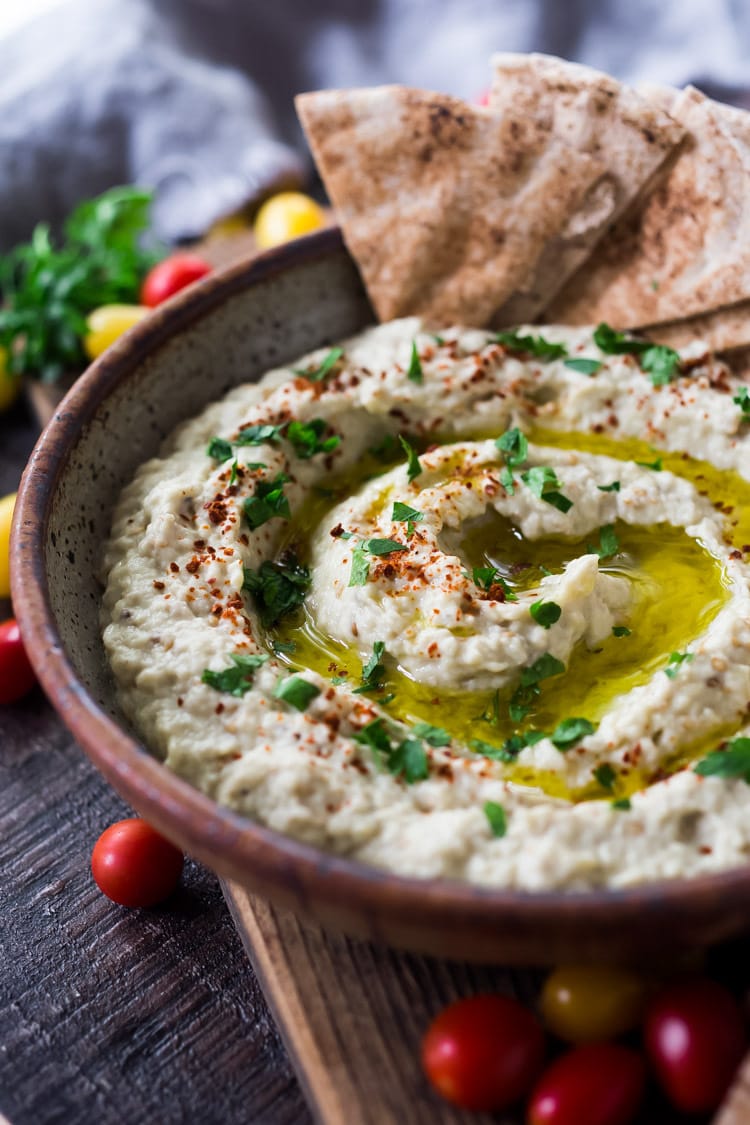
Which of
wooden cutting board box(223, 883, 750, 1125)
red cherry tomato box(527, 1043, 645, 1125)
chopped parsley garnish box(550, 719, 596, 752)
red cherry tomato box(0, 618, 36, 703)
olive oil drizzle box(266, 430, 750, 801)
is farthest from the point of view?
red cherry tomato box(0, 618, 36, 703)

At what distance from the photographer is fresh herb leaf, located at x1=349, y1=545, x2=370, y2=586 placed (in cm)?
395

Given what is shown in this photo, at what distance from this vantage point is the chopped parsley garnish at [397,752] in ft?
11.1

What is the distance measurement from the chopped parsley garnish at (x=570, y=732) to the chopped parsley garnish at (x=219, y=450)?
5.57ft

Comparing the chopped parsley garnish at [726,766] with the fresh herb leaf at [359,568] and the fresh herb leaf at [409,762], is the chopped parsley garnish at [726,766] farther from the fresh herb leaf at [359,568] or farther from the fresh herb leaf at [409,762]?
the fresh herb leaf at [359,568]

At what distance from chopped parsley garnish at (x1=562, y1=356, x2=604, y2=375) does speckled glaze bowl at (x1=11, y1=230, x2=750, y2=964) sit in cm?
108

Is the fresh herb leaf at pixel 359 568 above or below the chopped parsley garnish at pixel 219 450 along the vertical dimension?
below

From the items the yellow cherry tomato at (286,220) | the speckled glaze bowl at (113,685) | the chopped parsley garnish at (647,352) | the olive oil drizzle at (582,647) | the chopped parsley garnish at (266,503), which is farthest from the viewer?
the yellow cherry tomato at (286,220)

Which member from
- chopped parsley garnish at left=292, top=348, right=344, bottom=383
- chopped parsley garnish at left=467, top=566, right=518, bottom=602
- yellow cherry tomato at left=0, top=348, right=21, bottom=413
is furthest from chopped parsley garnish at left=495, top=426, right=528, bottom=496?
yellow cherry tomato at left=0, top=348, right=21, bottom=413

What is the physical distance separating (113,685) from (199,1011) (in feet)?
3.48

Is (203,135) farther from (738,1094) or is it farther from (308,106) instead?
(738,1094)

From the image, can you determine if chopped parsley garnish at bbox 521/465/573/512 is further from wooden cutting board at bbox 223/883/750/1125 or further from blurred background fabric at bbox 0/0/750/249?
blurred background fabric at bbox 0/0/750/249

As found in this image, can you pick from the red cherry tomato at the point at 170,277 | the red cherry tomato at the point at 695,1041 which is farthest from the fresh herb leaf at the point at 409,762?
the red cherry tomato at the point at 170,277

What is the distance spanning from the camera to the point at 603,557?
14.2 feet

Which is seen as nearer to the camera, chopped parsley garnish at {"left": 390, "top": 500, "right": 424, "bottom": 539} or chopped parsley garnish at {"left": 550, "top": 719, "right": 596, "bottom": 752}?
chopped parsley garnish at {"left": 550, "top": 719, "right": 596, "bottom": 752}
